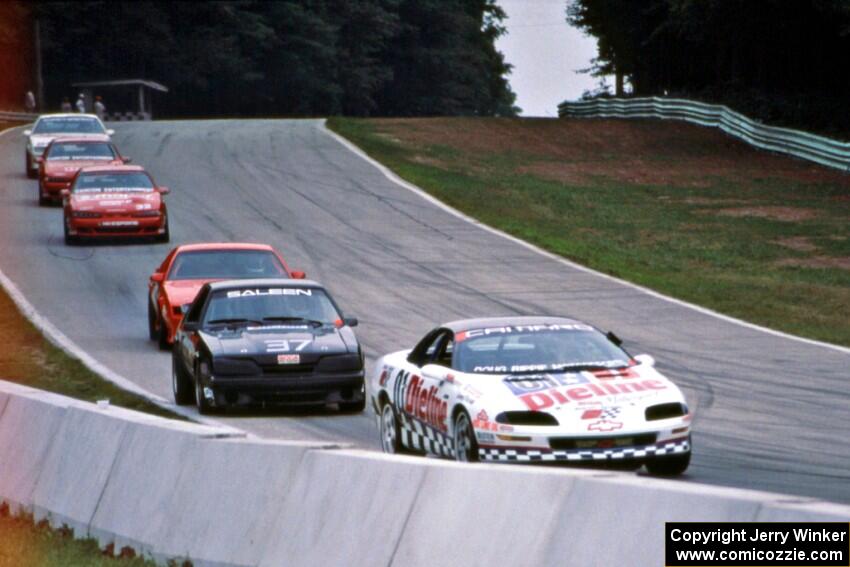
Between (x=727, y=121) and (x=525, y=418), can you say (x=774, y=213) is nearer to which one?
(x=727, y=121)

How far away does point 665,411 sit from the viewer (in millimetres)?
11242

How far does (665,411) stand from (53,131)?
107 feet

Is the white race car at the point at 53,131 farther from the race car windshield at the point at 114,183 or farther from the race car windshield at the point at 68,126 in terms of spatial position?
the race car windshield at the point at 114,183

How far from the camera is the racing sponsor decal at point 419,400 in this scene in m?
12.0

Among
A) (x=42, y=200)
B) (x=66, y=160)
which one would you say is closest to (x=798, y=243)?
(x=66, y=160)

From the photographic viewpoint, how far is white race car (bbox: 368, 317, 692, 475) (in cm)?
1102

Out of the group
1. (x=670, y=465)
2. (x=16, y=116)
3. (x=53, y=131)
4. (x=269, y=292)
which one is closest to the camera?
(x=670, y=465)

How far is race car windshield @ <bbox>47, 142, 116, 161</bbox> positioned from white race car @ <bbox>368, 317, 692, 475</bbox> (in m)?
24.5

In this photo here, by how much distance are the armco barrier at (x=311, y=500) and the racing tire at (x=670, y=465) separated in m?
3.89

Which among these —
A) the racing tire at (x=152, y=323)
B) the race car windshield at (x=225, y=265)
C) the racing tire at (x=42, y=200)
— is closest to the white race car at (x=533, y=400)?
the race car windshield at (x=225, y=265)

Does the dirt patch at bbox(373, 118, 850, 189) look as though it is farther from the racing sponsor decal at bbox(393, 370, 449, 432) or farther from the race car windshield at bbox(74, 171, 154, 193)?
the racing sponsor decal at bbox(393, 370, 449, 432)

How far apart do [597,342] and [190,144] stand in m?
38.0

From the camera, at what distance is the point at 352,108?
10394cm

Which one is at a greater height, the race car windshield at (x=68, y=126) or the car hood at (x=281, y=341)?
the race car windshield at (x=68, y=126)
